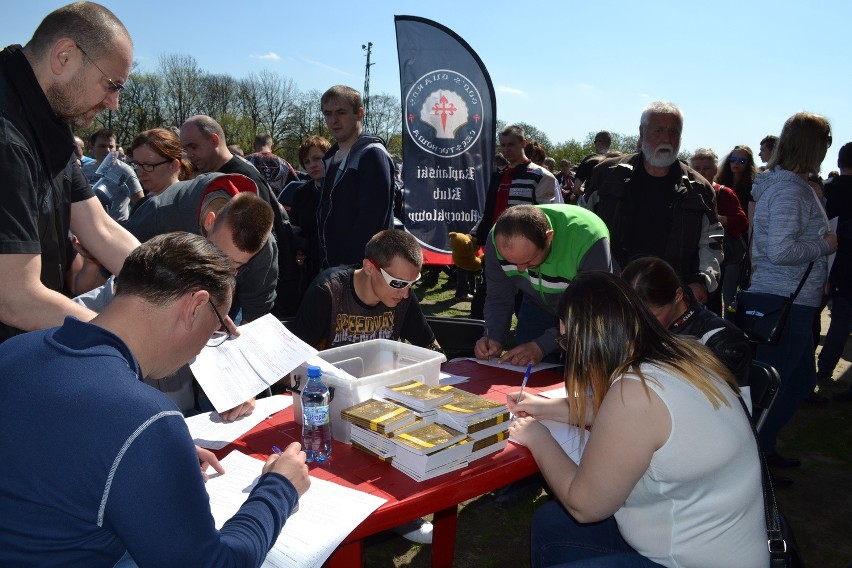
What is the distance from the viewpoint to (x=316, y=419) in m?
1.74

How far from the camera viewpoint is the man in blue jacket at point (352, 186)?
3660mm

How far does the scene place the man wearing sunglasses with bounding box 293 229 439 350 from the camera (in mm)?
2484

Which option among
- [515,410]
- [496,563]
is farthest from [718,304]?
[515,410]

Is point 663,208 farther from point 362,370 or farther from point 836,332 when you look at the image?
point 836,332

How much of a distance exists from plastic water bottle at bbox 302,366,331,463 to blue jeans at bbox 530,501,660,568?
785 mm

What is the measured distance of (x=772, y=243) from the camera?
316 centimetres

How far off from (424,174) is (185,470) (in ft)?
11.7

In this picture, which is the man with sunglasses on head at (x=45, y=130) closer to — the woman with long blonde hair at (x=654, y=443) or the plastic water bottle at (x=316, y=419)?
the plastic water bottle at (x=316, y=419)

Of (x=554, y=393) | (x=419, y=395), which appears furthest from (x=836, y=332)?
(x=419, y=395)

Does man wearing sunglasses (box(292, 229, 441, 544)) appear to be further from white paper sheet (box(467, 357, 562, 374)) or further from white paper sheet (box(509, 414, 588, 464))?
white paper sheet (box(509, 414, 588, 464))

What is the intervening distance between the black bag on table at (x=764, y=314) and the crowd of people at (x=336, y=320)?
0.08m

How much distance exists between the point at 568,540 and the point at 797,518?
1.89m

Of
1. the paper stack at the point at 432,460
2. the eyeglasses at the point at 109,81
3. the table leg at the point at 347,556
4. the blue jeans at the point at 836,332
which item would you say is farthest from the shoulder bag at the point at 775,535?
the blue jeans at the point at 836,332

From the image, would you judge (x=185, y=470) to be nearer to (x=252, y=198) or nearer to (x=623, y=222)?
(x=252, y=198)
